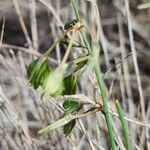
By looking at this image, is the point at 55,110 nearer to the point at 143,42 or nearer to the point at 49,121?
the point at 49,121

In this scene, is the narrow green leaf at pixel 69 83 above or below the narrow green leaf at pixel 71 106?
above

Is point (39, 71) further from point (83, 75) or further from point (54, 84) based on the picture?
point (83, 75)

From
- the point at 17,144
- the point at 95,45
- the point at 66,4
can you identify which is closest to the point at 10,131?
the point at 17,144

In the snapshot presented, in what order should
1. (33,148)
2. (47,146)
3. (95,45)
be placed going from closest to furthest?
1. (95,45)
2. (33,148)
3. (47,146)

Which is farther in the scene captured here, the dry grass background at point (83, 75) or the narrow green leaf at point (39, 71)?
the dry grass background at point (83, 75)

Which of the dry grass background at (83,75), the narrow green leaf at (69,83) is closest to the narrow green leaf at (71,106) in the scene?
the narrow green leaf at (69,83)

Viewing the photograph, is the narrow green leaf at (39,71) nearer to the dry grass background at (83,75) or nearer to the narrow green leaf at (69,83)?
the narrow green leaf at (69,83)

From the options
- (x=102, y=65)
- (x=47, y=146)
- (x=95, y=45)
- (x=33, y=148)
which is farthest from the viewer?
(x=102, y=65)

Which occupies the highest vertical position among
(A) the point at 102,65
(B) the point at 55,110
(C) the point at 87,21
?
(C) the point at 87,21

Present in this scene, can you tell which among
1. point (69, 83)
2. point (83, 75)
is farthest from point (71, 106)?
point (83, 75)

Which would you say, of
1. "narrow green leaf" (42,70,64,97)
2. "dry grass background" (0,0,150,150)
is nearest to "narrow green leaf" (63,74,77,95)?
"narrow green leaf" (42,70,64,97)
